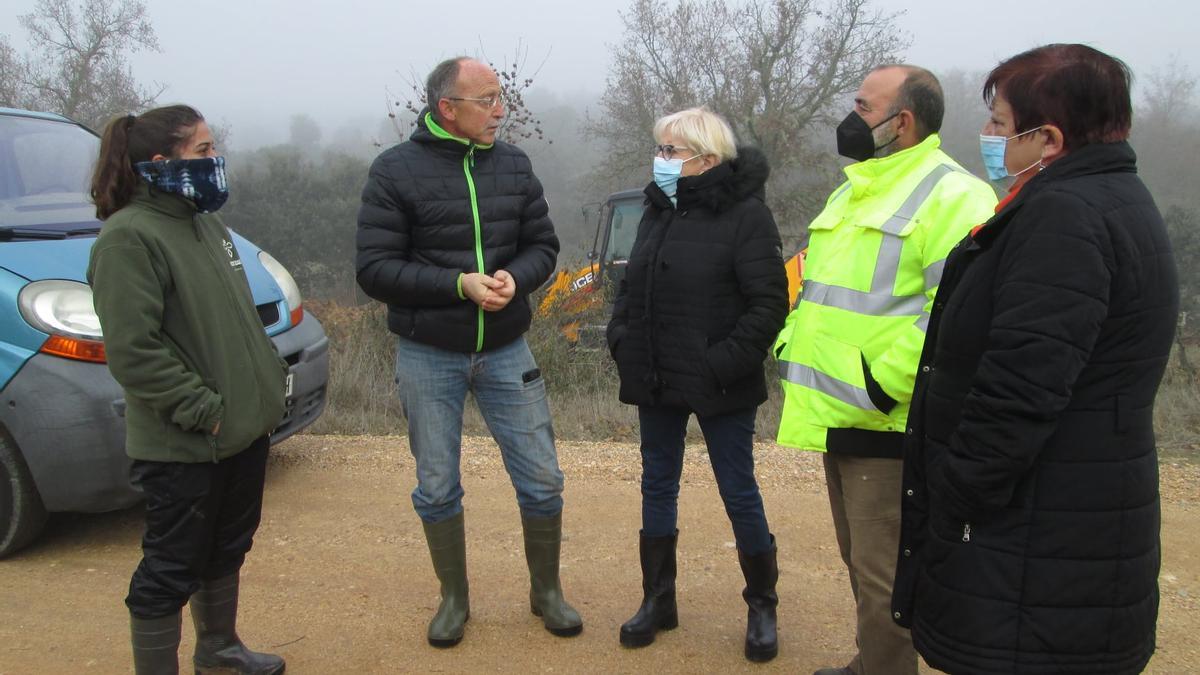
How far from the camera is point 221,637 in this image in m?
3.18

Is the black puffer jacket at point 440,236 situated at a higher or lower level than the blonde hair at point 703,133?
lower

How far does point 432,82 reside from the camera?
3389mm

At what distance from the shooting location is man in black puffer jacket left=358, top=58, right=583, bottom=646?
330cm

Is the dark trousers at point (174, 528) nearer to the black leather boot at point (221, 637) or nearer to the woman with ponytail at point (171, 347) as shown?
the woman with ponytail at point (171, 347)

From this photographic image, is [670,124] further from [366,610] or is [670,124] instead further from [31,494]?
[31,494]

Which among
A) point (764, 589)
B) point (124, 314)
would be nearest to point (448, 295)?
point (124, 314)

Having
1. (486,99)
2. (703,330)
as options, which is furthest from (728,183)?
(486,99)

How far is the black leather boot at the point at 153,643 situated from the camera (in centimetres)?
286

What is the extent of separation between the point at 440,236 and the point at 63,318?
179cm

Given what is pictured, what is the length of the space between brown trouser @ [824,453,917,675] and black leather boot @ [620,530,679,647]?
839mm

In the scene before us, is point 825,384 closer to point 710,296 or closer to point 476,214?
point 710,296

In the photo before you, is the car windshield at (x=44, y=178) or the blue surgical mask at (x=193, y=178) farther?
the car windshield at (x=44, y=178)

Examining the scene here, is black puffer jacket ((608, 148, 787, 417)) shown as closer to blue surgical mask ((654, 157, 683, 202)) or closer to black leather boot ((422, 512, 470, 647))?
blue surgical mask ((654, 157, 683, 202))

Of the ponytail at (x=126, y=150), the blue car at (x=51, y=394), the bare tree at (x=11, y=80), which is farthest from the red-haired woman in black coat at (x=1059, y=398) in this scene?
the bare tree at (x=11, y=80)
